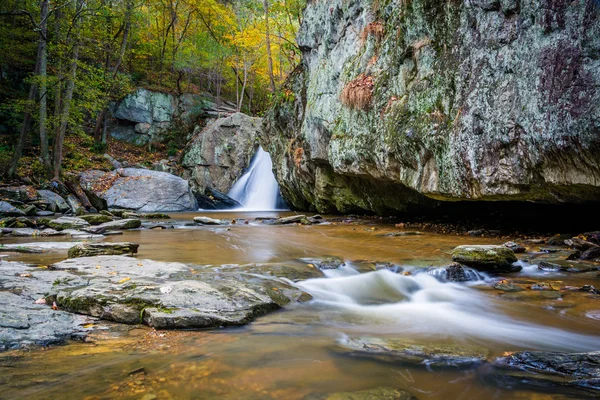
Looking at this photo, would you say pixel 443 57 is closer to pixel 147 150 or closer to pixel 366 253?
pixel 366 253

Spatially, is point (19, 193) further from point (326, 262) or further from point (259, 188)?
point (326, 262)

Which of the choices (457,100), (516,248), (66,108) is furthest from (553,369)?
(66,108)

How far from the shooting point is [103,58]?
2497 centimetres

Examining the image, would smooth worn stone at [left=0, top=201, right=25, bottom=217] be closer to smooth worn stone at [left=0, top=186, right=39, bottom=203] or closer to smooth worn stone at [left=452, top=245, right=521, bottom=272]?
smooth worn stone at [left=0, top=186, right=39, bottom=203]

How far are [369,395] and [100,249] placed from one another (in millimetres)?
5370

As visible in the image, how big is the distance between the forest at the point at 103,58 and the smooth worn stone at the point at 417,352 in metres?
13.6

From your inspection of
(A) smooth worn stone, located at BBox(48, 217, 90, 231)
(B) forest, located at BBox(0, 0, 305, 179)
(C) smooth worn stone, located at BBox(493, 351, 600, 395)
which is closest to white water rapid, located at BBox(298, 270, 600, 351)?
(C) smooth worn stone, located at BBox(493, 351, 600, 395)

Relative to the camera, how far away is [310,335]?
3.27m

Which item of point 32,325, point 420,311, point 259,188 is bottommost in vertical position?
point 420,311

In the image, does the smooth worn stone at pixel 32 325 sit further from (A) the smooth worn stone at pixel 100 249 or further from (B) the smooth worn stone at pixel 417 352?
(A) the smooth worn stone at pixel 100 249

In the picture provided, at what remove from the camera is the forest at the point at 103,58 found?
16172 millimetres

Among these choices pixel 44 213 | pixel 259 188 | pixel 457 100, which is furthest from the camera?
pixel 259 188

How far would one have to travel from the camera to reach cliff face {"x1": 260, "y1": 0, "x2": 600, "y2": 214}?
528 centimetres

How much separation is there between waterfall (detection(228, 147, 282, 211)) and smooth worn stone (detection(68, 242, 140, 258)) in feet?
47.4
